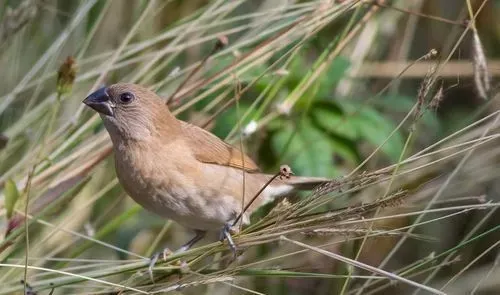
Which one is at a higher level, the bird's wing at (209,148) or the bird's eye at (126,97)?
the bird's eye at (126,97)

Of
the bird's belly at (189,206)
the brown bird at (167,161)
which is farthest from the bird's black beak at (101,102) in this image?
the bird's belly at (189,206)

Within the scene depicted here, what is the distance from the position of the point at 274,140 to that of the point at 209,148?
14.7 inches

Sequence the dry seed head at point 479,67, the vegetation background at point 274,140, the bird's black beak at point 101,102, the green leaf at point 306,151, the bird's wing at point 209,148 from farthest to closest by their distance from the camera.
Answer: the green leaf at point 306,151 < the bird's wing at point 209,148 < the bird's black beak at point 101,102 < the dry seed head at point 479,67 < the vegetation background at point 274,140

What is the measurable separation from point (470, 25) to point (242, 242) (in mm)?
787

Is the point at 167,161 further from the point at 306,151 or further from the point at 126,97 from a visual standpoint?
the point at 306,151

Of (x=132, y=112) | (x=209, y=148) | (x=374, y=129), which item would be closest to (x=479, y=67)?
(x=374, y=129)

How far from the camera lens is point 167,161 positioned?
2973 mm

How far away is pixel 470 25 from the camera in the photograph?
2.52m

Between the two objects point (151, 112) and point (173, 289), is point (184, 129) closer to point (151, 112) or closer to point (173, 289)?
point (151, 112)

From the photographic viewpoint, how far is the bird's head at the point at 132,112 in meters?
2.96

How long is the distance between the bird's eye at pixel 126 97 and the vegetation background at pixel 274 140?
13 cm

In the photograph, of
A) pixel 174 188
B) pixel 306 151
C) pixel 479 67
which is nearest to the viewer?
pixel 479 67

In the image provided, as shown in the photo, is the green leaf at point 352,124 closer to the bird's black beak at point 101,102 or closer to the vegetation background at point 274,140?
the vegetation background at point 274,140

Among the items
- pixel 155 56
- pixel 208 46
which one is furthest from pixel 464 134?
pixel 208 46
